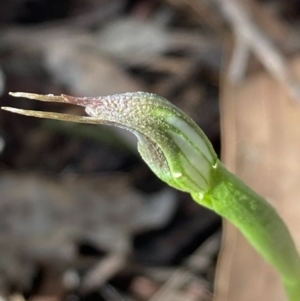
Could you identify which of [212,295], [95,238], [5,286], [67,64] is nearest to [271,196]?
[212,295]

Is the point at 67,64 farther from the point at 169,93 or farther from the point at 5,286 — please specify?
the point at 5,286

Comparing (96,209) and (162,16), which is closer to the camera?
(96,209)

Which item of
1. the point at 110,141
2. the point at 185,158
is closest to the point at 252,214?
the point at 185,158

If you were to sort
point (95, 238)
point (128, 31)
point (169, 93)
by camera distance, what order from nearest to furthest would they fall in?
point (95, 238) → point (169, 93) → point (128, 31)

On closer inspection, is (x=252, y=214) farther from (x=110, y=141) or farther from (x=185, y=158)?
(x=110, y=141)

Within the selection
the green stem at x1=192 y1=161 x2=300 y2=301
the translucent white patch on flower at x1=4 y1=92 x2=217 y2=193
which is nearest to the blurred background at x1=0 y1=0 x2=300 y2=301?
the green stem at x1=192 y1=161 x2=300 y2=301

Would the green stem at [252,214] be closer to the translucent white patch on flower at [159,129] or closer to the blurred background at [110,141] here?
the translucent white patch on flower at [159,129]
